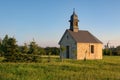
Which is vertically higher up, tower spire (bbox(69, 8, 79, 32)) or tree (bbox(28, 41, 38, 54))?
tower spire (bbox(69, 8, 79, 32))

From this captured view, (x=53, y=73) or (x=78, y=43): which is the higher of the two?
(x=78, y=43)

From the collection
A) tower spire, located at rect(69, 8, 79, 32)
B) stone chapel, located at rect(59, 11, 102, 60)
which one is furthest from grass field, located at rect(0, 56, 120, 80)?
tower spire, located at rect(69, 8, 79, 32)

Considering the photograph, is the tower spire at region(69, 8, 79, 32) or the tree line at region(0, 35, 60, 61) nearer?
the tree line at region(0, 35, 60, 61)

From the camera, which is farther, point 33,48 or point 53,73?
point 33,48

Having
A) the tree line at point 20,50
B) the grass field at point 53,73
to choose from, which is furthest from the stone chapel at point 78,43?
the grass field at point 53,73

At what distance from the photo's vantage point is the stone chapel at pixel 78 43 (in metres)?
42.1

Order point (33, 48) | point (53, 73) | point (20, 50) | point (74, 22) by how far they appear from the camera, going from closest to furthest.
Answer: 1. point (53, 73)
2. point (33, 48)
3. point (20, 50)
4. point (74, 22)

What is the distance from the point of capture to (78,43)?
41500mm

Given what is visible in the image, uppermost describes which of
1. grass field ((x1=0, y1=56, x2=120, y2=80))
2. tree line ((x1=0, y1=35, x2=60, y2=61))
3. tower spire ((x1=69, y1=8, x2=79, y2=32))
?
tower spire ((x1=69, y1=8, x2=79, y2=32))

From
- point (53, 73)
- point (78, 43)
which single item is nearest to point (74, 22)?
point (78, 43)

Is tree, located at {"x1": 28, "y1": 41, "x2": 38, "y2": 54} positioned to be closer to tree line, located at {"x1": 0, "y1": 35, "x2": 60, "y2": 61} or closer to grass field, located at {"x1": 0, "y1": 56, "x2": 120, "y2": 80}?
tree line, located at {"x1": 0, "y1": 35, "x2": 60, "y2": 61}

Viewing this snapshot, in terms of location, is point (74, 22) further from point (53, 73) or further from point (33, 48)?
point (53, 73)

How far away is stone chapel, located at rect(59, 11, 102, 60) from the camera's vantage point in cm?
4206

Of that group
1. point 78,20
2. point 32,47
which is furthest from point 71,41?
point 32,47
